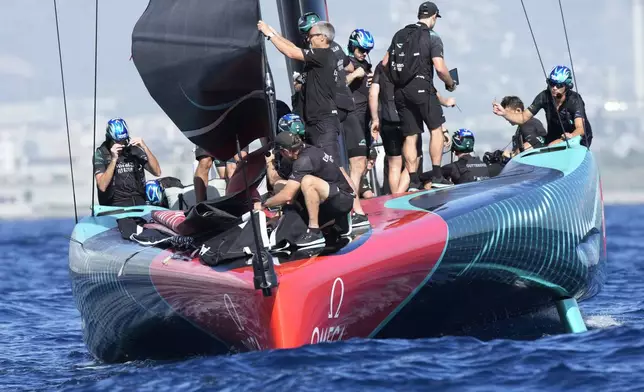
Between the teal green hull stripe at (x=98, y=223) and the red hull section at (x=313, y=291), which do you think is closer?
the red hull section at (x=313, y=291)

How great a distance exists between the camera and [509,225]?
8.38 meters

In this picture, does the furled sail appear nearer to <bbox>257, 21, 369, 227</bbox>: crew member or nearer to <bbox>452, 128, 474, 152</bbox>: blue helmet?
<bbox>257, 21, 369, 227</bbox>: crew member

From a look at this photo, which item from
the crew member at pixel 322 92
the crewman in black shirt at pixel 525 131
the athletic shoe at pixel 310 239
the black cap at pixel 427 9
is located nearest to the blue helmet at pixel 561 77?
the crewman in black shirt at pixel 525 131

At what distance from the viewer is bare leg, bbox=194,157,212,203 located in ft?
32.4

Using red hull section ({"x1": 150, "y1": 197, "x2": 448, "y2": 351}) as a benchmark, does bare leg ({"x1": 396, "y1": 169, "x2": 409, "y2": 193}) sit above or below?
above

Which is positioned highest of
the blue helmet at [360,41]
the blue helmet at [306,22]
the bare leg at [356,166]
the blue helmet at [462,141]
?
the blue helmet at [306,22]

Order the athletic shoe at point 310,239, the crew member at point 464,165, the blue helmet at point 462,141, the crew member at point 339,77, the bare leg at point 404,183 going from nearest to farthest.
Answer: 1. the athletic shoe at point 310,239
2. the crew member at point 339,77
3. the bare leg at point 404,183
4. the crew member at point 464,165
5. the blue helmet at point 462,141

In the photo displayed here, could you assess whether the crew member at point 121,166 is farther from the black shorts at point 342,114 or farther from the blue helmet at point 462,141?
the blue helmet at point 462,141

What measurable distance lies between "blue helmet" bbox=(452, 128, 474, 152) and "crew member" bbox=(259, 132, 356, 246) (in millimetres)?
3204

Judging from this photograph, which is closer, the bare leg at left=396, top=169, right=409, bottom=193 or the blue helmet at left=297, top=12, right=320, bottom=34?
the blue helmet at left=297, top=12, right=320, bottom=34

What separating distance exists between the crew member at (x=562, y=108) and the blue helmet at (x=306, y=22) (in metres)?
1.80

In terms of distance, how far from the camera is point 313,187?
7.87 meters

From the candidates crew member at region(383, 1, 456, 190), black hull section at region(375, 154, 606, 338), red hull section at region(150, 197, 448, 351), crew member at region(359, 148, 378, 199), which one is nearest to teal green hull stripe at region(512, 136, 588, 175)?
black hull section at region(375, 154, 606, 338)

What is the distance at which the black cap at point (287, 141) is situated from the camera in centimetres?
798
